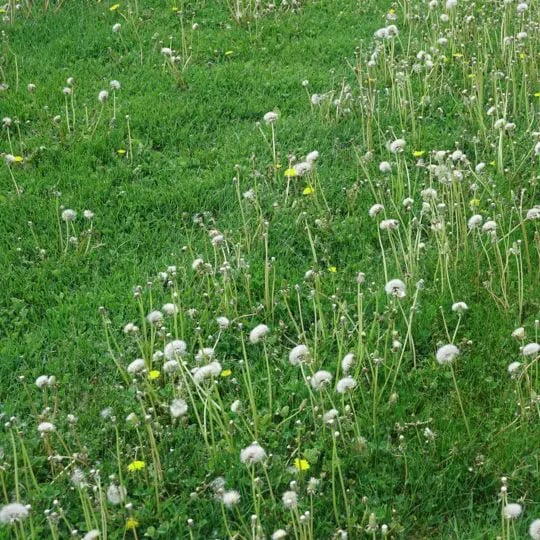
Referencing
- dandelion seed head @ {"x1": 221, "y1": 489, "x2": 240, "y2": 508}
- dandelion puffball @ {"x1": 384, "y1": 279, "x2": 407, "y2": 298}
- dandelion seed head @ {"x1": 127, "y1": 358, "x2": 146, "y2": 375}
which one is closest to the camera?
dandelion seed head @ {"x1": 221, "y1": 489, "x2": 240, "y2": 508}

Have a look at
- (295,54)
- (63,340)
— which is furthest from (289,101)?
(63,340)

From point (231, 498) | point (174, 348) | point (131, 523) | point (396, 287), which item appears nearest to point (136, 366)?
point (174, 348)

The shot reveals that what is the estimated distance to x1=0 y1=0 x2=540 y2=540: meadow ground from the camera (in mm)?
3193

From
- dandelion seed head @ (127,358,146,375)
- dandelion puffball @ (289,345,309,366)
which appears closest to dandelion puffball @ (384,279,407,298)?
dandelion puffball @ (289,345,309,366)

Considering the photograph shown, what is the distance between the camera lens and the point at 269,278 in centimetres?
437

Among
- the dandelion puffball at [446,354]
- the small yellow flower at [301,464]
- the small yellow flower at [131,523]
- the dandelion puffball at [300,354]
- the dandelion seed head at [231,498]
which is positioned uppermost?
the dandelion puffball at [300,354]

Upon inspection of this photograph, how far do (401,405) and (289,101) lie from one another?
3108 millimetres

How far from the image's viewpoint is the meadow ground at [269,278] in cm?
319

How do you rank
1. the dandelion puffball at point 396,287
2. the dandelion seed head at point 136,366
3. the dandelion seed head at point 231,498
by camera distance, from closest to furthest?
the dandelion seed head at point 231,498, the dandelion seed head at point 136,366, the dandelion puffball at point 396,287

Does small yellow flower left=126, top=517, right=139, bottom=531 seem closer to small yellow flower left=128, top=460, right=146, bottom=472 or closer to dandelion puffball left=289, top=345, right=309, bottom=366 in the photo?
small yellow flower left=128, top=460, right=146, bottom=472

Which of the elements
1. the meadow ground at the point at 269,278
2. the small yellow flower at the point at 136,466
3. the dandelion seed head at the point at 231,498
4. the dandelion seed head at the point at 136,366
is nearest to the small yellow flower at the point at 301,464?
the meadow ground at the point at 269,278

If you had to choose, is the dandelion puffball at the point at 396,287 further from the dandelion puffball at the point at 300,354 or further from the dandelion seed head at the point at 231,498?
the dandelion seed head at the point at 231,498

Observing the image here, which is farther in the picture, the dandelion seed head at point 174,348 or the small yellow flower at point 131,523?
the dandelion seed head at point 174,348

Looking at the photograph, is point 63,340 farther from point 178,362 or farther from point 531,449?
point 531,449
